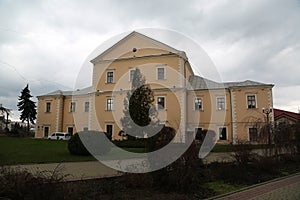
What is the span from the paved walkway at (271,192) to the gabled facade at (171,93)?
69.3 ft

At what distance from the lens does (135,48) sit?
3347 cm

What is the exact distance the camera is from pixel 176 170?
7.65 meters

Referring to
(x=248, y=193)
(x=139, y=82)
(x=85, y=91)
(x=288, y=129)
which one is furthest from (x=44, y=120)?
(x=248, y=193)

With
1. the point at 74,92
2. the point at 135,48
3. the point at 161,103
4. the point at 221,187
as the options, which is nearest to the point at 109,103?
the point at 161,103

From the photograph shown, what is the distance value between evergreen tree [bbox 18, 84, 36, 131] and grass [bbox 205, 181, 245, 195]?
47297 mm

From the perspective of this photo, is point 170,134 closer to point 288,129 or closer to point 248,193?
point 248,193

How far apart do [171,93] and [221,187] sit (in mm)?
23893

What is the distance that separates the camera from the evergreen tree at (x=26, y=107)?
4978 cm

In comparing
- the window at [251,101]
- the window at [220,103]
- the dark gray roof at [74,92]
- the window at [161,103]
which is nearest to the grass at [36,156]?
the window at [161,103]

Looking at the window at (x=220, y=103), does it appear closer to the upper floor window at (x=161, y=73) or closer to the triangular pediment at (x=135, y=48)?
the triangular pediment at (x=135, y=48)

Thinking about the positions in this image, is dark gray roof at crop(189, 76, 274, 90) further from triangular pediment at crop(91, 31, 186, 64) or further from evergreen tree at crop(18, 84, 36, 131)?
evergreen tree at crop(18, 84, 36, 131)

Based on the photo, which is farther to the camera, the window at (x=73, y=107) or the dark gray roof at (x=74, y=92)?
the window at (x=73, y=107)

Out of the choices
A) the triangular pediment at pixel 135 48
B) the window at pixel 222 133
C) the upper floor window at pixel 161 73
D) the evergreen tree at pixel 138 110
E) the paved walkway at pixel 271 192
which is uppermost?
the triangular pediment at pixel 135 48

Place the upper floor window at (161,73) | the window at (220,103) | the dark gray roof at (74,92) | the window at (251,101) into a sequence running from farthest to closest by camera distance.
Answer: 1. the dark gray roof at (74,92)
2. the window at (220,103)
3. the upper floor window at (161,73)
4. the window at (251,101)
